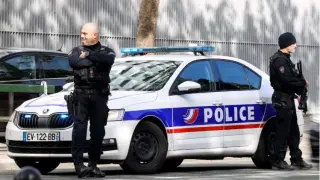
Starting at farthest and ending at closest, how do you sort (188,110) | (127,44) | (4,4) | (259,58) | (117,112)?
(259,58) → (127,44) → (4,4) → (188,110) → (117,112)

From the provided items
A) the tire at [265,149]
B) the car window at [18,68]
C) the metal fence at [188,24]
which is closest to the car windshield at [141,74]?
the tire at [265,149]

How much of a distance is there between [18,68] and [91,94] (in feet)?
16.8

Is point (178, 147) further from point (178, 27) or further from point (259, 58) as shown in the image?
A: point (259, 58)

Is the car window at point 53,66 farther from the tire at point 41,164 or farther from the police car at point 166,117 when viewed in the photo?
the tire at point 41,164

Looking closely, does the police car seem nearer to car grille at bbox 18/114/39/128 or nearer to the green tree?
car grille at bbox 18/114/39/128

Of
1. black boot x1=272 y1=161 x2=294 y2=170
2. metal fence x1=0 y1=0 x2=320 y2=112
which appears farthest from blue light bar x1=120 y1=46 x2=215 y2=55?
metal fence x1=0 y1=0 x2=320 y2=112

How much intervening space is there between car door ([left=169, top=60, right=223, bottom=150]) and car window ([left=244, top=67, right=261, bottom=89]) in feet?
2.22

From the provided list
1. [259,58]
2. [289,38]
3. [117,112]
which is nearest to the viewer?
[117,112]

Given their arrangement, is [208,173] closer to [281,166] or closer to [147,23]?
[281,166]

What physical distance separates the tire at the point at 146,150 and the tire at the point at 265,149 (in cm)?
164

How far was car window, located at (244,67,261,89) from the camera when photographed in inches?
477

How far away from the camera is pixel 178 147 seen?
1099cm

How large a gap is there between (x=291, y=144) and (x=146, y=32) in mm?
7775

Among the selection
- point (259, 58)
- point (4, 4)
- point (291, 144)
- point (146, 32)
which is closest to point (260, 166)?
point (291, 144)
